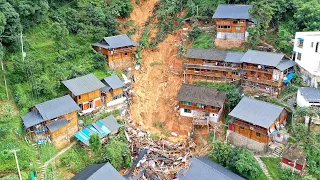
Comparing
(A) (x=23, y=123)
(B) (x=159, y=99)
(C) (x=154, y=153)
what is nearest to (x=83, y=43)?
(B) (x=159, y=99)

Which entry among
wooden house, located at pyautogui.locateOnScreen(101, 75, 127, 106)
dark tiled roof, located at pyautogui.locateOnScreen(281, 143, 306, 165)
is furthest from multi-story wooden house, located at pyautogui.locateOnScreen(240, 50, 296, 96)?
wooden house, located at pyautogui.locateOnScreen(101, 75, 127, 106)

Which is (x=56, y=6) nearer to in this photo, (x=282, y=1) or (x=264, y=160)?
(x=282, y=1)

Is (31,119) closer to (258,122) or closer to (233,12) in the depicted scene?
(258,122)

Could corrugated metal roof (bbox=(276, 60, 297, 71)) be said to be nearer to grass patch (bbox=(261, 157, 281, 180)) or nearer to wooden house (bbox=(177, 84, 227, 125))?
wooden house (bbox=(177, 84, 227, 125))

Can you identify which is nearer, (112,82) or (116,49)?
(112,82)

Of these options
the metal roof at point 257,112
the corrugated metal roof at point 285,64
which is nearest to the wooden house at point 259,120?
the metal roof at point 257,112

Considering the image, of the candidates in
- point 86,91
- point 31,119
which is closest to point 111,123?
point 86,91

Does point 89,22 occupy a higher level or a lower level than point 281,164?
higher
